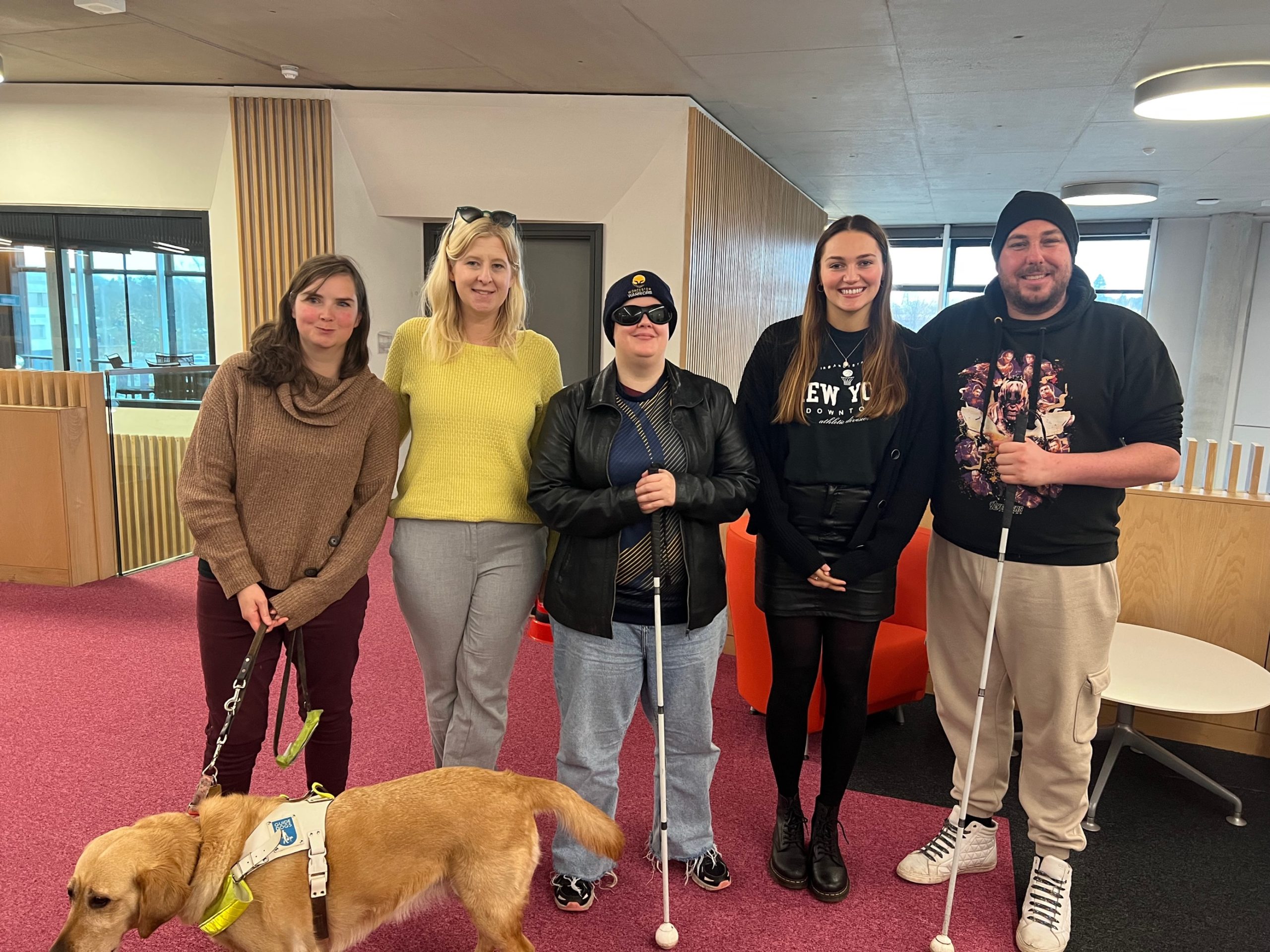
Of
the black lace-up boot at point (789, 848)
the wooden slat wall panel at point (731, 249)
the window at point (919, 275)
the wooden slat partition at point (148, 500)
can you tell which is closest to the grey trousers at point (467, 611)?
the black lace-up boot at point (789, 848)

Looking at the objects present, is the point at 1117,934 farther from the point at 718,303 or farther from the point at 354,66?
the point at 354,66

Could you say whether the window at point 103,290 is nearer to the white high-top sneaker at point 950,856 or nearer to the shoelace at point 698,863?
the shoelace at point 698,863

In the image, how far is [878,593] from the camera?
2.34 meters

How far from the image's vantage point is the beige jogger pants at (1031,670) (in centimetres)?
223

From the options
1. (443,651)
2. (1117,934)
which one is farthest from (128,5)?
(1117,934)

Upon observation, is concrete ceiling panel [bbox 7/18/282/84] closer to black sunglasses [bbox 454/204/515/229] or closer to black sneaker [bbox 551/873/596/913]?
black sunglasses [bbox 454/204/515/229]

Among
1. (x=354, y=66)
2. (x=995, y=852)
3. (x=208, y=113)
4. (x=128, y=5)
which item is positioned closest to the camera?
(x=995, y=852)

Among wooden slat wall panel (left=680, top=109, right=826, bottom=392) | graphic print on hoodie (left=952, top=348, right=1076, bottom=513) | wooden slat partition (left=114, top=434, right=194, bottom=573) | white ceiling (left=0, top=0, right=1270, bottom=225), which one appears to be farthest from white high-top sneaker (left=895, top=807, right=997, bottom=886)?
wooden slat partition (left=114, top=434, right=194, bottom=573)

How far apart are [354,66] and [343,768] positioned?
5267mm

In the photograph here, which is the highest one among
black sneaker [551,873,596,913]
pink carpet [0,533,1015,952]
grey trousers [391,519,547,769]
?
grey trousers [391,519,547,769]

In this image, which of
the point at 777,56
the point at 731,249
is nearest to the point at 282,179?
the point at 731,249

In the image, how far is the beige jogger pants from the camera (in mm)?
2227

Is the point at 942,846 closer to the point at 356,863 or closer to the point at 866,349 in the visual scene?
the point at 866,349

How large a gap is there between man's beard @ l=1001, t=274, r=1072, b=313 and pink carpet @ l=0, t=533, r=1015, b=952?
167 centimetres
